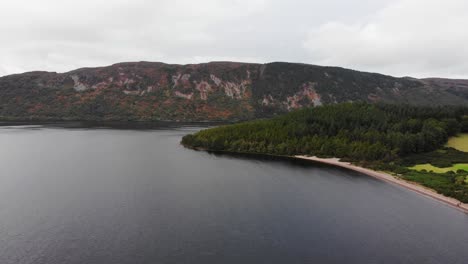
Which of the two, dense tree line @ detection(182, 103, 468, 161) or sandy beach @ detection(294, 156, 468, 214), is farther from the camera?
dense tree line @ detection(182, 103, 468, 161)

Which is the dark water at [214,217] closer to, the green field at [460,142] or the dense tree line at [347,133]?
the dense tree line at [347,133]

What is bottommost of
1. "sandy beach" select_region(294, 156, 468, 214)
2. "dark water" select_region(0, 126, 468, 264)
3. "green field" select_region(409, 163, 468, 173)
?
"dark water" select_region(0, 126, 468, 264)

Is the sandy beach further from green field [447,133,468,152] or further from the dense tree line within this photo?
green field [447,133,468,152]

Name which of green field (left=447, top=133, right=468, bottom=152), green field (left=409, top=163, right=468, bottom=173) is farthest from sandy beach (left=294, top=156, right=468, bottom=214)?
green field (left=447, top=133, right=468, bottom=152)

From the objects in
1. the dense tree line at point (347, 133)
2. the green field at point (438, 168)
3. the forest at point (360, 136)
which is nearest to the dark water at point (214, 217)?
the forest at point (360, 136)

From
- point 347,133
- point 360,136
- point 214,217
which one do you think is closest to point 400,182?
point 360,136

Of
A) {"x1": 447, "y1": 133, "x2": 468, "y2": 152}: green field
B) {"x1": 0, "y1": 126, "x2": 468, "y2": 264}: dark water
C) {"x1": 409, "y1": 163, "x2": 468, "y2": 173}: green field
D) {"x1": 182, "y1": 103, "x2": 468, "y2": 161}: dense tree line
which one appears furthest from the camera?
{"x1": 447, "y1": 133, "x2": 468, "y2": 152}: green field

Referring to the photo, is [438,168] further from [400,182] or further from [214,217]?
[214,217]
